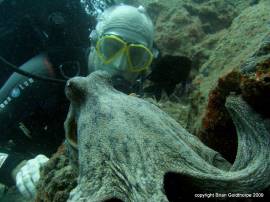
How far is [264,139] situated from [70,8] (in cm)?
482

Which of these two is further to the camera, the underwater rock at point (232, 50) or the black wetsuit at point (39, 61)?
the black wetsuit at point (39, 61)

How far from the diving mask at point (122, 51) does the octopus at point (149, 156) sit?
3.06 metres

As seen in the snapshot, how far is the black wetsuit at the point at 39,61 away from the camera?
539cm

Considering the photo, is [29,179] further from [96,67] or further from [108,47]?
[108,47]

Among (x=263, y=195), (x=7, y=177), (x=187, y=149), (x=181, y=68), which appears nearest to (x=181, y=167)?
(x=187, y=149)

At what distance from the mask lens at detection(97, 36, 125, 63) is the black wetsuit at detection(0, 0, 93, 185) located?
460mm

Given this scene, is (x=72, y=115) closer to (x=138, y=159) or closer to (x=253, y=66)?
(x=138, y=159)

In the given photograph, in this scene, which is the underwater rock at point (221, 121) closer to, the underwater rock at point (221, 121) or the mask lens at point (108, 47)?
the underwater rock at point (221, 121)

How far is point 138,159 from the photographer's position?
1.86m

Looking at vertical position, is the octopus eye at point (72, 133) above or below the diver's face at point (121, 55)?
above

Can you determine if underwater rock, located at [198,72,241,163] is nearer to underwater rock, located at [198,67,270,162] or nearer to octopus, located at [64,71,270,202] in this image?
underwater rock, located at [198,67,270,162]

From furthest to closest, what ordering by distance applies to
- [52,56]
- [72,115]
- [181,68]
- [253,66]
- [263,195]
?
[181,68] → [52,56] → [72,115] → [253,66] → [263,195]

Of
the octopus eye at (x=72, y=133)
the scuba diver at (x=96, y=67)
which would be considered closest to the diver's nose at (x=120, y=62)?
the scuba diver at (x=96, y=67)

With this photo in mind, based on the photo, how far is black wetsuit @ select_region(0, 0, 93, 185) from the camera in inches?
212
